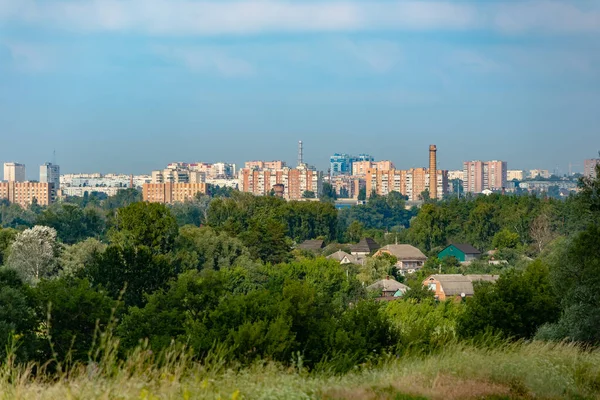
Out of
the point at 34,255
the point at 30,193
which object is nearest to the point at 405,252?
the point at 34,255

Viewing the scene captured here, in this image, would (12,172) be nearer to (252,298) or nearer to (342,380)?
(252,298)

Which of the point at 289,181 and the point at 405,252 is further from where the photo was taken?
the point at 289,181

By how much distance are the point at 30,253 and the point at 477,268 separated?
20.5 m

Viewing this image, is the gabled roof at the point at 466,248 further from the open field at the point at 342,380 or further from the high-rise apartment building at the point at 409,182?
the high-rise apartment building at the point at 409,182

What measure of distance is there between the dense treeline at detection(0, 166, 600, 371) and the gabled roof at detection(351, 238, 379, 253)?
169 cm

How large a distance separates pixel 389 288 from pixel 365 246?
21.5 m

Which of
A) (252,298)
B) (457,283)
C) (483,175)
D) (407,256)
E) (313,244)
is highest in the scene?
(483,175)

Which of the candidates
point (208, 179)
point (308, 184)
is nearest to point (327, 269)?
point (308, 184)

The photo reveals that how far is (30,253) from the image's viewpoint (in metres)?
33.6

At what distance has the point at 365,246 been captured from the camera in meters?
59.4

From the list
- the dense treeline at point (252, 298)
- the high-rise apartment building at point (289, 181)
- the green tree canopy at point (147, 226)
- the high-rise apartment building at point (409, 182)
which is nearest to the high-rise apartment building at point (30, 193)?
the high-rise apartment building at point (289, 181)

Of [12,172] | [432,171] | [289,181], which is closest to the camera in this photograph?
[432,171]

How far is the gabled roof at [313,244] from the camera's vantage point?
193ft

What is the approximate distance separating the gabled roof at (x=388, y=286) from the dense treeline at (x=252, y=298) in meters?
0.88
